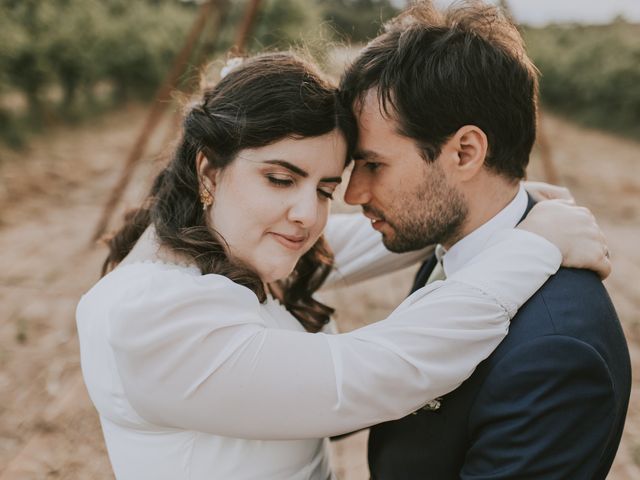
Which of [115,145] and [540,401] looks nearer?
[540,401]

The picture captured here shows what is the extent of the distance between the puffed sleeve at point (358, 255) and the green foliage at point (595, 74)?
12278 millimetres

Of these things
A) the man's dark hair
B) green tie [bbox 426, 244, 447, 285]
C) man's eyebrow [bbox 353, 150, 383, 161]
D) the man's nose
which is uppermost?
the man's dark hair

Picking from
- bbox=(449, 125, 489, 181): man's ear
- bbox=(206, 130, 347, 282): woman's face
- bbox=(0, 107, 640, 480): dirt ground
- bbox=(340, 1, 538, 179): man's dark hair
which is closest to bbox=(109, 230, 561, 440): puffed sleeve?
bbox=(206, 130, 347, 282): woman's face

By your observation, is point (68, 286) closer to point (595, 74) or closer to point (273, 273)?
point (273, 273)

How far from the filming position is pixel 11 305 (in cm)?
480

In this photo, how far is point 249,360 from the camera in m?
1.37

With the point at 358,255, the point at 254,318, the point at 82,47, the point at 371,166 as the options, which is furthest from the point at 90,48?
the point at 254,318

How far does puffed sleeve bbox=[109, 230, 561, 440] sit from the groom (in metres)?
0.14

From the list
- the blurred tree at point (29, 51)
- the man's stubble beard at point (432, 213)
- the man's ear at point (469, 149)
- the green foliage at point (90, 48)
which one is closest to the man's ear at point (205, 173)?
the man's stubble beard at point (432, 213)

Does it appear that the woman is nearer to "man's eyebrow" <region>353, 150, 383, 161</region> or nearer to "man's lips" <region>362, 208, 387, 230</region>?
"man's eyebrow" <region>353, 150, 383, 161</region>

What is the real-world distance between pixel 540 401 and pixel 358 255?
1.27 metres

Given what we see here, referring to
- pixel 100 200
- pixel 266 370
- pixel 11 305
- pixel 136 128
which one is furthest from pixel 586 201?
pixel 136 128

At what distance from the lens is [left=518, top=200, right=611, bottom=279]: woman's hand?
163 centimetres

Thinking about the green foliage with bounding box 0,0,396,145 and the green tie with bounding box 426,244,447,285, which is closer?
the green tie with bounding box 426,244,447,285
